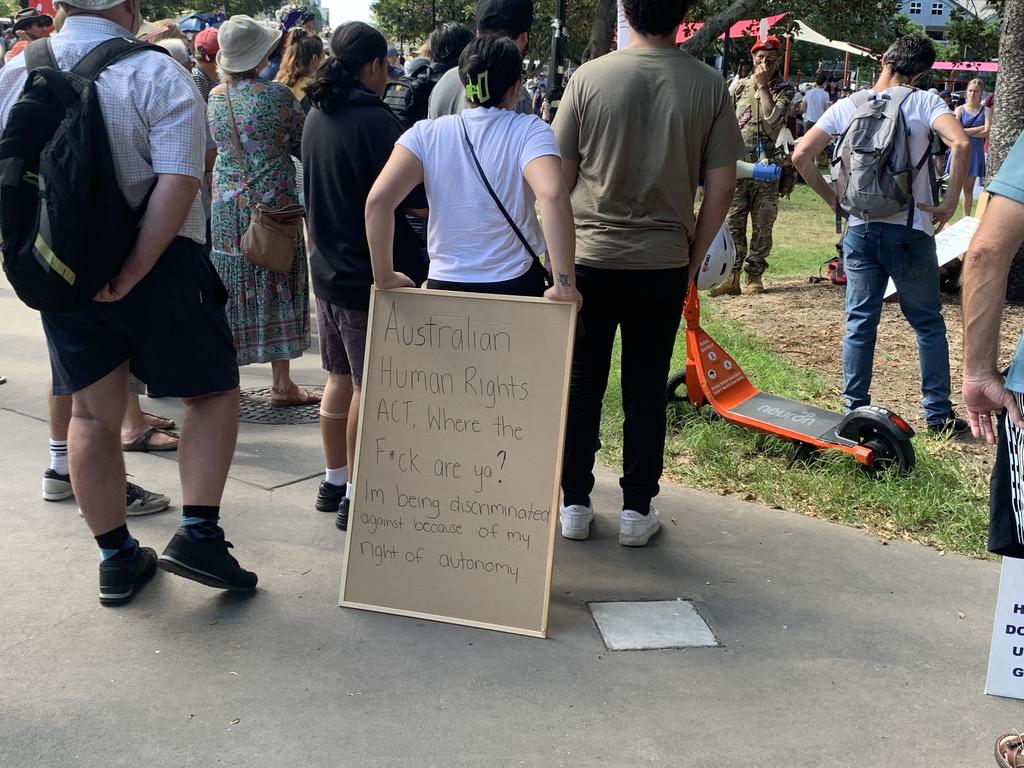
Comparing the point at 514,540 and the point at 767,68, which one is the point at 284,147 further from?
the point at 767,68

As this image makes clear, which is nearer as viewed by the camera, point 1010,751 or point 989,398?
point 989,398

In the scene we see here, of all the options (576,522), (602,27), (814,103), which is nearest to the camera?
(576,522)

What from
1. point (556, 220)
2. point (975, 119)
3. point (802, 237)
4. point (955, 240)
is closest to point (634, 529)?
point (556, 220)

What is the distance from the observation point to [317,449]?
16.5 ft

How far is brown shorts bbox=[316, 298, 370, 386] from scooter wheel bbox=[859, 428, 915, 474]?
232 centimetres

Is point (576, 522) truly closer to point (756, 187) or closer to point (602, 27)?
point (756, 187)

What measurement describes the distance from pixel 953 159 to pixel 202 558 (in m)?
4.11

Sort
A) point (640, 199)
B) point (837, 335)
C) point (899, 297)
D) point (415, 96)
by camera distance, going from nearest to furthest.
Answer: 1. point (640, 199)
2. point (899, 297)
3. point (415, 96)
4. point (837, 335)

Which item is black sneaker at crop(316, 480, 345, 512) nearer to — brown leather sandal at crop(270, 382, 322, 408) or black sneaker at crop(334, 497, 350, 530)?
black sneaker at crop(334, 497, 350, 530)

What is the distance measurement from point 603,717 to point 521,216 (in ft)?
5.12

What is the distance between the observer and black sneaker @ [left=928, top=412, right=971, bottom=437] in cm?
528

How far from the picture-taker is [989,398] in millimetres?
2445

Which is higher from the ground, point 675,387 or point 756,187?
point 756,187

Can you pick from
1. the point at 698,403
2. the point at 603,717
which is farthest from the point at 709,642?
the point at 698,403
